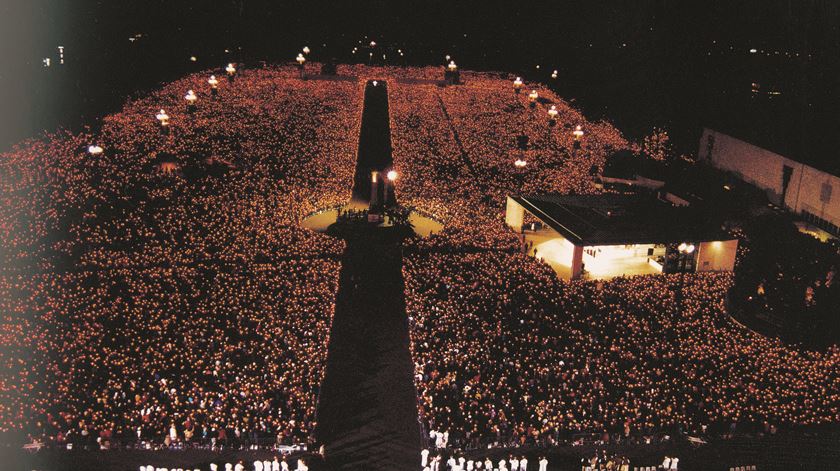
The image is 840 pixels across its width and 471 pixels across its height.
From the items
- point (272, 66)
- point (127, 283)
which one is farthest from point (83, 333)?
point (272, 66)

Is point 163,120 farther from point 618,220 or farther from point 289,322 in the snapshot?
point 618,220

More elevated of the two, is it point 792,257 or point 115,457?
point 792,257

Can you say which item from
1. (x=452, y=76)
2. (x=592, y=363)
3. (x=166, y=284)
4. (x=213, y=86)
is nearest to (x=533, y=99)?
(x=452, y=76)

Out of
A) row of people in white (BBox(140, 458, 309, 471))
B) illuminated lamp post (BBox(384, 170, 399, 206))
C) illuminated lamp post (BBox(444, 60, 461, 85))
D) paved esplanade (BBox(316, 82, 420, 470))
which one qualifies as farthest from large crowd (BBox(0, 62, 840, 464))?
illuminated lamp post (BBox(444, 60, 461, 85))

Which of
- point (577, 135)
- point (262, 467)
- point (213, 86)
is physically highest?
point (213, 86)

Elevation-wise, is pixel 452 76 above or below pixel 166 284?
above

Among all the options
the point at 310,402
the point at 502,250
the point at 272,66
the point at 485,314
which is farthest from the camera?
the point at 272,66

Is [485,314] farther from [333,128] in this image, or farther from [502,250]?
[333,128]
